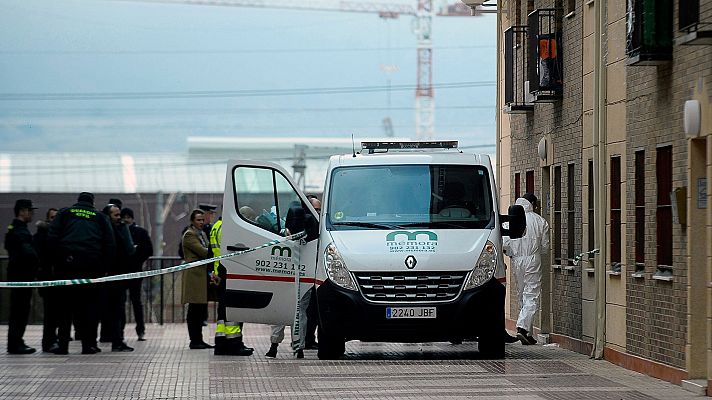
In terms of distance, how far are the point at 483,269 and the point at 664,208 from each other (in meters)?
2.48

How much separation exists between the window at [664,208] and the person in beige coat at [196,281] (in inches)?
270

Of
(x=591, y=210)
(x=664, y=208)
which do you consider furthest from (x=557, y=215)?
(x=664, y=208)

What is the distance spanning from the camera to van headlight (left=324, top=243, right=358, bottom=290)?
1620 centimetres

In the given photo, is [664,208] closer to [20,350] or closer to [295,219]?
[295,219]

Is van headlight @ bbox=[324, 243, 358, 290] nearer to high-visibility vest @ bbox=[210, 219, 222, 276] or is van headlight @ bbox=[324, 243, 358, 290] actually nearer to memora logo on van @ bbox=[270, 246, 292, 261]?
memora logo on van @ bbox=[270, 246, 292, 261]

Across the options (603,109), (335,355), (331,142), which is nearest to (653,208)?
(603,109)

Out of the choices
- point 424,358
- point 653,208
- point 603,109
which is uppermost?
point 603,109

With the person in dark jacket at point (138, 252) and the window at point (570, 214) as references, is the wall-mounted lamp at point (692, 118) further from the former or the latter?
the person in dark jacket at point (138, 252)

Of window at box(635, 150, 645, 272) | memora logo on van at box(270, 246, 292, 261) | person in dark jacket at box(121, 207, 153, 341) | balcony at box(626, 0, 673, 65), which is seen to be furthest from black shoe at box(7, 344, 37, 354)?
balcony at box(626, 0, 673, 65)

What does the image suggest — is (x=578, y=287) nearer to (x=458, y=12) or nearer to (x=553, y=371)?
(x=553, y=371)

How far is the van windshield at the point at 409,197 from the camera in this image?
16.8 metres

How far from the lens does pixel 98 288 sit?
63.3 ft

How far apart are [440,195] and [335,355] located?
2.19 meters

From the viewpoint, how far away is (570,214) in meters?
20.0
